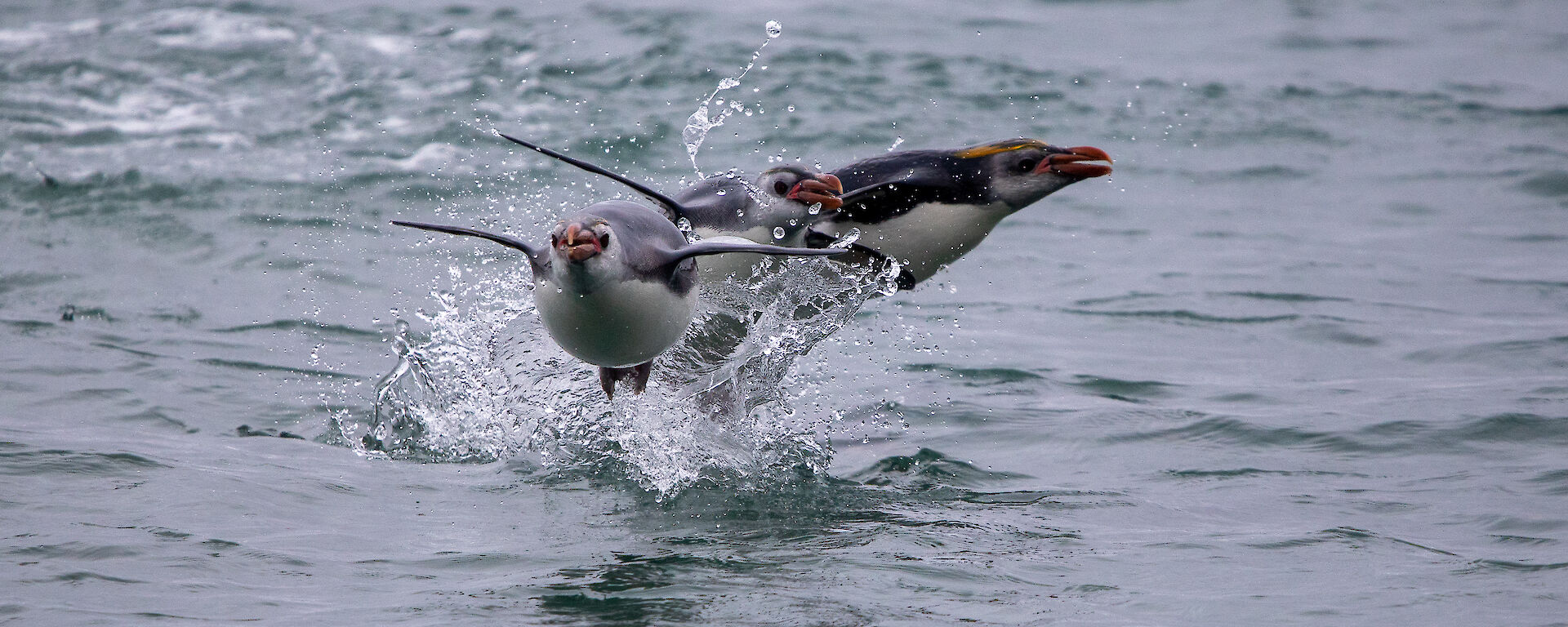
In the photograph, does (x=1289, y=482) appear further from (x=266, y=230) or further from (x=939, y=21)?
(x=939, y=21)

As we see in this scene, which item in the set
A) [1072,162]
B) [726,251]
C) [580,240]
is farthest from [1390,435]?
[580,240]

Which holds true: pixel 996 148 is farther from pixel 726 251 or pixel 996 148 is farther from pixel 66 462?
pixel 66 462

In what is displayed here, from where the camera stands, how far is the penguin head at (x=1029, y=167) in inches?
211

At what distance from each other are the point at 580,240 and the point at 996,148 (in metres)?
1.97

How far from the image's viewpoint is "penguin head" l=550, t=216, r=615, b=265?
13.4 ft

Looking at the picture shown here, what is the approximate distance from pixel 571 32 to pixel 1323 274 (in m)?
9.45

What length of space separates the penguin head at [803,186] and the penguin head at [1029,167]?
25.1 inches

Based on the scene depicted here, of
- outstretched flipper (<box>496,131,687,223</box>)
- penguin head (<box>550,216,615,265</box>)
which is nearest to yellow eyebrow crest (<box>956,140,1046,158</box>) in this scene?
outstretched flipper (<box>496,131,687,223</box>)

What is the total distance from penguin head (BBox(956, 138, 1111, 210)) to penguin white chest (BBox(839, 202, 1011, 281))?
9 cm

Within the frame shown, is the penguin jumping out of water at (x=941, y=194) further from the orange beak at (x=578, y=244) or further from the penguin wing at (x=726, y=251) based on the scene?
the orange beak at (x=578, y=244)

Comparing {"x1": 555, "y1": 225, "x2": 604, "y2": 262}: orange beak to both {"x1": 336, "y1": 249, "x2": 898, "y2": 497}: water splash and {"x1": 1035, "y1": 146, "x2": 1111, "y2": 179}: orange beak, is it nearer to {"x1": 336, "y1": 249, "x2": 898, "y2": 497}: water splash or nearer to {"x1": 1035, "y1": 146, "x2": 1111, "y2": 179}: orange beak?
{"x1": 336, "y1": 249, "x2": 898, "y2": 497}: water splash

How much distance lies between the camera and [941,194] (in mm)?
5488

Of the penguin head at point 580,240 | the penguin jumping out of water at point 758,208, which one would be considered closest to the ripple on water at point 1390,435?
the penguin jumping out of water at point 758,208

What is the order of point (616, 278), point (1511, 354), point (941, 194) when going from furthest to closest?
point (1511, 354) → point (941, 194) → point (616, 278)
